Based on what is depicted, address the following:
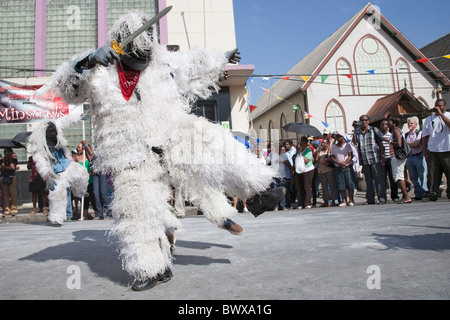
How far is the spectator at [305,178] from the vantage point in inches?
354

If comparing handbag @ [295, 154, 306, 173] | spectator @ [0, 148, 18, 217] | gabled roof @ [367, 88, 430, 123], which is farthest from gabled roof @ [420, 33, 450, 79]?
spectator @ [0, 148, 18, 217]

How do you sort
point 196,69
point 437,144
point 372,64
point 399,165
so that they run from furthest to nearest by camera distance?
point 372,64, point 399,165, point 437,144, point 196,69

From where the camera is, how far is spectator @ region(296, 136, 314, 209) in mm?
8992

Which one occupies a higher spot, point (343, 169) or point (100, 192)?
point (343, 169)

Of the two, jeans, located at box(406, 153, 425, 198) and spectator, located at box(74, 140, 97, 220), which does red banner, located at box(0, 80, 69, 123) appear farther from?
jeans, located at box(406, 153, 425, 198)

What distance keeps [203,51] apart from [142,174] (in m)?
1.34

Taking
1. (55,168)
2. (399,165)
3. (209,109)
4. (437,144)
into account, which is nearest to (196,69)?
(55,168)

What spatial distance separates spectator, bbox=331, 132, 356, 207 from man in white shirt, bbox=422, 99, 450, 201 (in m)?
A: 2.13

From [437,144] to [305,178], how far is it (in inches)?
126

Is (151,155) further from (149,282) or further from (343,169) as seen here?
(343,169)

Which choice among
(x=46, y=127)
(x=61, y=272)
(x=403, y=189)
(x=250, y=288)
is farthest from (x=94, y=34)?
(x=250, y=288)

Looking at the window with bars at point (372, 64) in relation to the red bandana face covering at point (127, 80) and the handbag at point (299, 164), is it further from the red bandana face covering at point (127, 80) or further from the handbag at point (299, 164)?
the red bandana face covering at point (127, 80)

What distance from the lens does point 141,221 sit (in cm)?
258

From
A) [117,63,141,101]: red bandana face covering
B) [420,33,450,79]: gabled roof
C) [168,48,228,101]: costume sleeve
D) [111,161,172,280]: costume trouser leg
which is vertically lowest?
[111,161,172,280]: costume trouser leg
